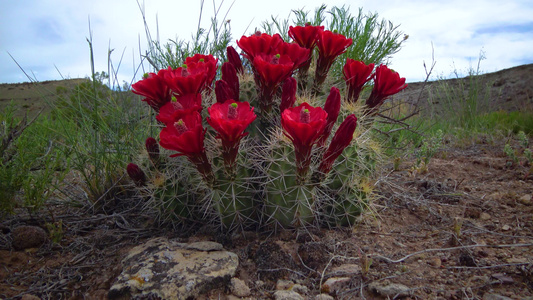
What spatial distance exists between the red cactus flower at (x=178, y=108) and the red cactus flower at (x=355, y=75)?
0.97 metres

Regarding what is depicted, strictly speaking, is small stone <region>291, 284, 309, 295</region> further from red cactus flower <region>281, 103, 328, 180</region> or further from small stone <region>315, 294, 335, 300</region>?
red cactus flower <region>281, 103, 328, 180</region>

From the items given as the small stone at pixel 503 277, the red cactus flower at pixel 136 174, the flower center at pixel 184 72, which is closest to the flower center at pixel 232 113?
the flower center at pixel 184 72

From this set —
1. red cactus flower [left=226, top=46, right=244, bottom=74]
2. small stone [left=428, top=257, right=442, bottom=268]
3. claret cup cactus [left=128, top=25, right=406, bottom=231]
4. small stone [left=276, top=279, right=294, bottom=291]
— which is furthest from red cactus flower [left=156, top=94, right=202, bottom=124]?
small stone [left=428, top=257, right=442, bottom=268]

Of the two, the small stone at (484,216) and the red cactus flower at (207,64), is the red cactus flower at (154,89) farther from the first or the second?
the small stone at (484,216)

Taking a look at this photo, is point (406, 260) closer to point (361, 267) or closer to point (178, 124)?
point (361, 267)

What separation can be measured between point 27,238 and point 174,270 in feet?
3.84

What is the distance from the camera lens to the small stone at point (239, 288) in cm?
167

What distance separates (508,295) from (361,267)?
Result: 62cm

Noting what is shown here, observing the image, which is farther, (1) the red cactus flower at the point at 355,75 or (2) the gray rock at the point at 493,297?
(1) the red cactus flower at the point at 355,75

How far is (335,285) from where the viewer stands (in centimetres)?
169

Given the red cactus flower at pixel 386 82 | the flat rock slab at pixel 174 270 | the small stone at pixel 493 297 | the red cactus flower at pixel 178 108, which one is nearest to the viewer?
the small stone at pixel 493 297

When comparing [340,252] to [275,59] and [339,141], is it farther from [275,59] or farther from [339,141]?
[275,59]

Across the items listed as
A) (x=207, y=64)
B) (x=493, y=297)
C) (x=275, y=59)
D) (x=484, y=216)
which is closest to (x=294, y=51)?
(x=275, y=59)

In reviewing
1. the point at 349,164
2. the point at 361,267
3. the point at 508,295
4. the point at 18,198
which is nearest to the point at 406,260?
the point at 361,267
